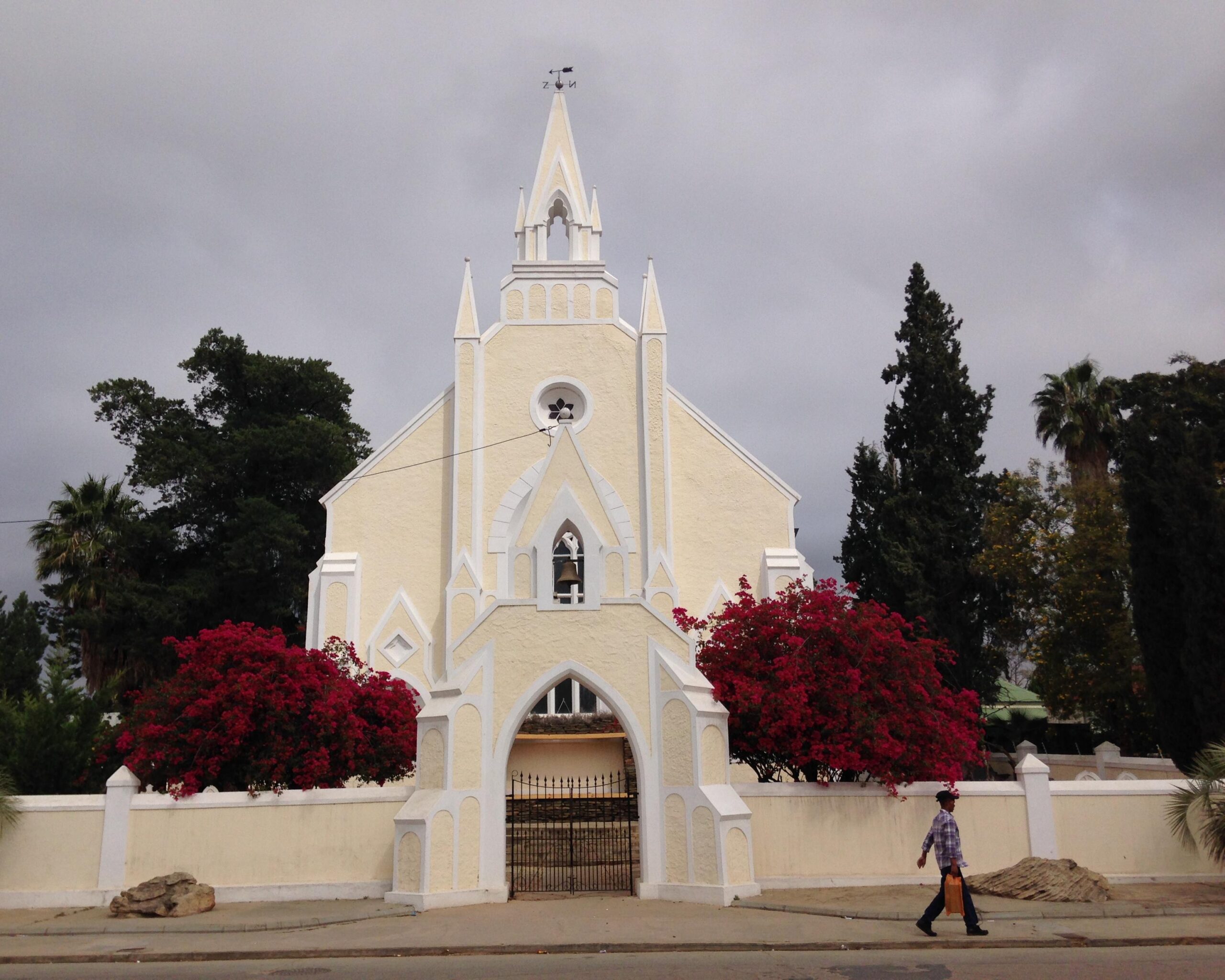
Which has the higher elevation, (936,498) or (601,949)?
(936,498)

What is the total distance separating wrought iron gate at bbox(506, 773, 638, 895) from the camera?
14.5 m

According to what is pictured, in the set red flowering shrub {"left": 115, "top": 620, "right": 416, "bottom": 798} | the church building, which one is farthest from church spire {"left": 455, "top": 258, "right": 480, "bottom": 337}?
red flowering shrub {"left": 115, "top": 620, "right": 416, "bottom": 798}

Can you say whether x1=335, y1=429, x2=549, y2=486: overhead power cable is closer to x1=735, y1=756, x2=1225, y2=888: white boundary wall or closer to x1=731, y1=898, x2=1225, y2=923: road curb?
x1=735, y1=756, x2=1225, y2=888: white boundary wall

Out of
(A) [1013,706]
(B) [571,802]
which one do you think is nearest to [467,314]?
(B) [571,802]

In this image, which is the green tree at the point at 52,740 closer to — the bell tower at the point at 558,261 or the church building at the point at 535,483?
the church building at the point at 535,483

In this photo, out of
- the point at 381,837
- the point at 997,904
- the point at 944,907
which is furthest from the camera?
the point at 381,837

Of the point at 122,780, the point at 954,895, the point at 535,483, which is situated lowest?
the point at 954,895

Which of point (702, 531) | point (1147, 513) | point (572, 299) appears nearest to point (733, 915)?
point (1147, 513)

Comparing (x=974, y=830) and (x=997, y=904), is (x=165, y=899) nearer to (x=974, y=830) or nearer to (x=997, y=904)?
(x=997, y=904)

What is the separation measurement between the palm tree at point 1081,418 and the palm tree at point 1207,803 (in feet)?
54.5

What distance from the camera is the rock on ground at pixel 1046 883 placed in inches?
480

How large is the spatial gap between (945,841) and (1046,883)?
278 cm

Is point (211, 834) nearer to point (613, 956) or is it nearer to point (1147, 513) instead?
point (613, 956)

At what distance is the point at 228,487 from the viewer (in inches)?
1324
